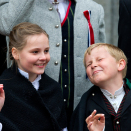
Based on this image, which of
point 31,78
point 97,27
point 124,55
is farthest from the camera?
point 97,27

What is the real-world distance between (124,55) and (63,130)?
888mm

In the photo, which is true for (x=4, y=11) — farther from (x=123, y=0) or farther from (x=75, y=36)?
(x=123, y=0)

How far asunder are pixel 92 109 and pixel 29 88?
1.89 feet

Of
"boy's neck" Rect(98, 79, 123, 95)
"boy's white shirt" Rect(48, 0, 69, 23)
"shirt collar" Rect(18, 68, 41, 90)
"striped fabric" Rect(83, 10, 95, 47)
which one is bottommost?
"boy's neck" Rect(98, 79, 123, 95)

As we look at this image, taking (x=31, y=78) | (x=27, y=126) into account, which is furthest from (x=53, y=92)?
(x=27, y=126)

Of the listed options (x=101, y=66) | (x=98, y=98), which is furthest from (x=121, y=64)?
(x=98, y=98)

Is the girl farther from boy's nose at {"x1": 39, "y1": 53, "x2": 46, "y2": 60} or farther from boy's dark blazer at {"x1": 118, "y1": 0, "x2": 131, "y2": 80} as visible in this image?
boy's dark blazer at {"x1": 118, "y1": 0, "x2": 131, "y2": 80}

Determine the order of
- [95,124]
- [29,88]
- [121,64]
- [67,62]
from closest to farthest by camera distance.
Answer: [95,124]
[29,88]
[121,64]
[67,62]

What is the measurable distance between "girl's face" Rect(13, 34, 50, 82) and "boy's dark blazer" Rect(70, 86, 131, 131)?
0.49 meters

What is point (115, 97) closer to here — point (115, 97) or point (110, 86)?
point (115, 97)

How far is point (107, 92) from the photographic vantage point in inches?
113

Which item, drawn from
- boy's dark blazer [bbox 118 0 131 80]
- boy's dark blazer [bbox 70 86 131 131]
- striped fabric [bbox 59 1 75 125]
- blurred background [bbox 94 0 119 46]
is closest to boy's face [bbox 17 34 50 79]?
striped fabric [bbox 59 1 75 125]

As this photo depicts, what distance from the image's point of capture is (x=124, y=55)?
307cm

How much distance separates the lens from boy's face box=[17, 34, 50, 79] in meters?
2.72
